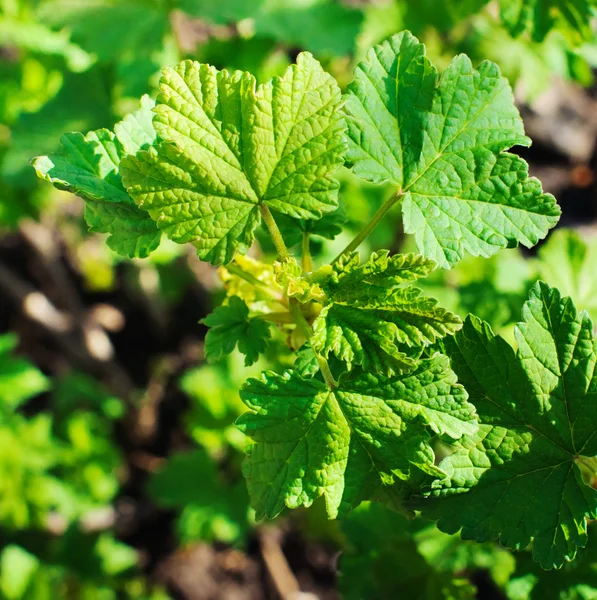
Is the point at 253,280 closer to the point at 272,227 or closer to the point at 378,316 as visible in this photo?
the point at 272,227

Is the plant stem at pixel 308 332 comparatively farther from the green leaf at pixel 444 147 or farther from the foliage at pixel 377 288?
the green leaf at pixel 444 147

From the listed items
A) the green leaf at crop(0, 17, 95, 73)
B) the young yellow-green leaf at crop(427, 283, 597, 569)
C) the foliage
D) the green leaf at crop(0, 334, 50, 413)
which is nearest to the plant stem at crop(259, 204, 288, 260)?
the foliage

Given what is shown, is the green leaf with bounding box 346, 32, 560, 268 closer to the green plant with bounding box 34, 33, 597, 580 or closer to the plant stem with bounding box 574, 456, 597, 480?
the green plant with bounding box 34, 33, 597, 580

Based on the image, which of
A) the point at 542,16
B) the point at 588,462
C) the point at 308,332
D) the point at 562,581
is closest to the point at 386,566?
the point at 562,581

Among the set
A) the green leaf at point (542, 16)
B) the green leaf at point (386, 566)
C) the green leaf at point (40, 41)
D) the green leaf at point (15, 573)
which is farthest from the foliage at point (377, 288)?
the green leaf at point (15, 573)

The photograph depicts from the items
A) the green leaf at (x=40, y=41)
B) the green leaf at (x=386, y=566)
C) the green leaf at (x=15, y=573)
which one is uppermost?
the green leaf at (x=40, y=41)

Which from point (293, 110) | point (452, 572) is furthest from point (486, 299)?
point (293, 110)
